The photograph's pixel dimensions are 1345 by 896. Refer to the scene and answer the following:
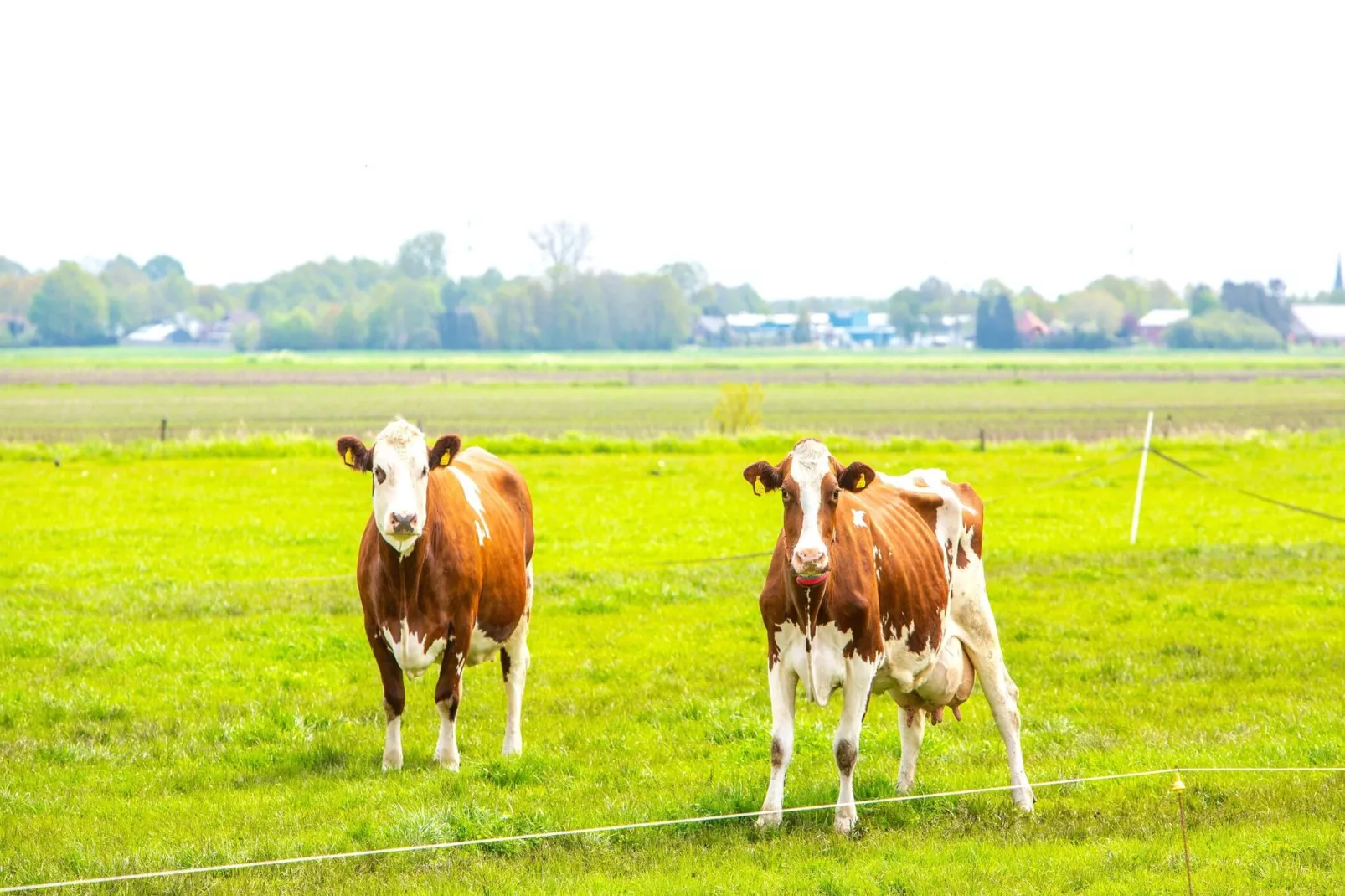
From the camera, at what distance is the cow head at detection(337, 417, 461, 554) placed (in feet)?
35.0

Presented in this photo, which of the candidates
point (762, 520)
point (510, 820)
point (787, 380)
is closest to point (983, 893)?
point (510, 820)

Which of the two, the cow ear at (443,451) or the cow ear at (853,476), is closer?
the cow ear at (853,476)

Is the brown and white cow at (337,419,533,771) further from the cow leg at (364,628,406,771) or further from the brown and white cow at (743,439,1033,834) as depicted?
the brown and white cow at (743,439,1033,834)

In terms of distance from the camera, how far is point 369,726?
42.2 ft

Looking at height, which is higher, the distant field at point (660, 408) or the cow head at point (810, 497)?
the cow head at point (810, 497)

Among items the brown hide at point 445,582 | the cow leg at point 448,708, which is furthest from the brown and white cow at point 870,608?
the brown hide at point 445,582

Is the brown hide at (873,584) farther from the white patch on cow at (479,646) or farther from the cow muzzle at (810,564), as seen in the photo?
the white patch on cow at (479,646)

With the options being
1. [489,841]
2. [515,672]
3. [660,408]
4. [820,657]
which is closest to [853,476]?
[820,657]

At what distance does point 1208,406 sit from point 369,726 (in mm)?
77529

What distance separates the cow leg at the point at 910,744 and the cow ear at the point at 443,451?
3.98 metres

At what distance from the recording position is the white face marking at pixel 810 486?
883 cm

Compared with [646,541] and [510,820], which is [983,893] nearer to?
[510,820]

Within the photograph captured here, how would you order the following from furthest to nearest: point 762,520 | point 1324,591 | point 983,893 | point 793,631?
point 762,520, point 1324,591, point 793,631, point 983,893

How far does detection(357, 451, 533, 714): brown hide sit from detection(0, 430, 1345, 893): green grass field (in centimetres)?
102
